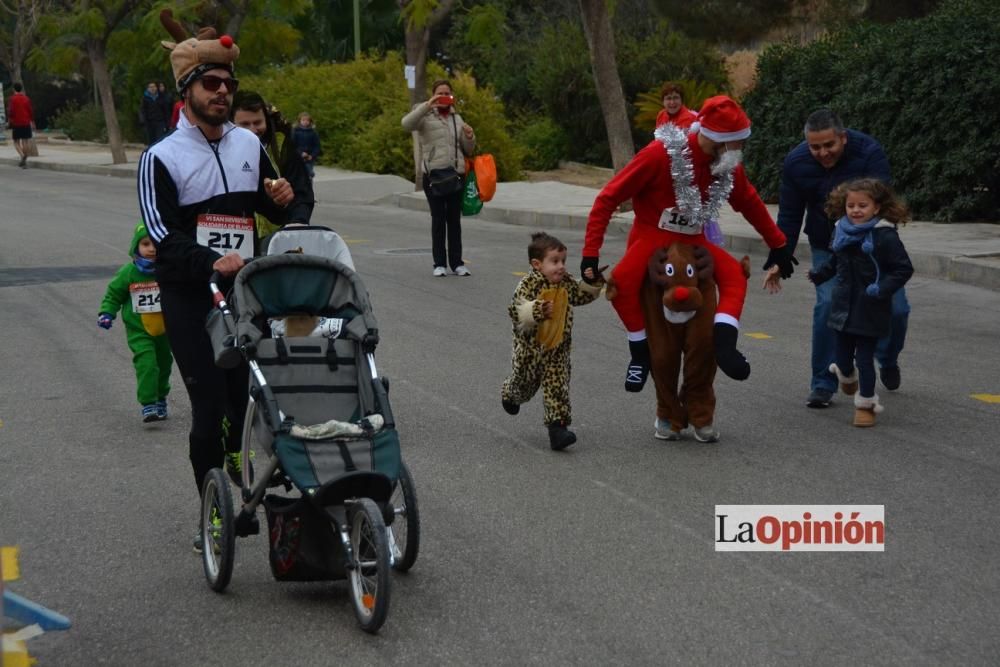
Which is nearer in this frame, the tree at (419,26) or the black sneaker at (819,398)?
the black sneaker at (819,398)

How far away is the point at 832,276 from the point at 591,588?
3618 millimetres

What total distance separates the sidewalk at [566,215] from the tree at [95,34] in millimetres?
1085

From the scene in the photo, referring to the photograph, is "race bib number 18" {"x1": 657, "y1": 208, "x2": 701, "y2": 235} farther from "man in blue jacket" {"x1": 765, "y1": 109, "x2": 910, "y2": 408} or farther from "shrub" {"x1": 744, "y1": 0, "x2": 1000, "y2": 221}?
"shrub" {"x1": 744, "y1": 0, "x2": 1000, "y2": 221}

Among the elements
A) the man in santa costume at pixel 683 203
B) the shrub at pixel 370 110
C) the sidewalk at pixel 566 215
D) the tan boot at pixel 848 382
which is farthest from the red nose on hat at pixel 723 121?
the shrub at pixel 370 110

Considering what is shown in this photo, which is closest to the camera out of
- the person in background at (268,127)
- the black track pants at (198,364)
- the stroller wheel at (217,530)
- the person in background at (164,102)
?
the stroller wheel at (217,530)

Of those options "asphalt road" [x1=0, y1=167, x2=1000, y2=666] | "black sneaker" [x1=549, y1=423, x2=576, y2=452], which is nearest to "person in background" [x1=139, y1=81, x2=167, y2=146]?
"asphalt road" [x1=0, y1=167, x2=1000, y2=666]

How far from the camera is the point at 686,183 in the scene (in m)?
7.62

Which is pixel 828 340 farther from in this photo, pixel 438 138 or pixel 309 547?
pixel 438 138

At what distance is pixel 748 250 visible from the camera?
57.1 feet

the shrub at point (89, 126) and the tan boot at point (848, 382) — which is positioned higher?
the tan boot at point (848, 382)

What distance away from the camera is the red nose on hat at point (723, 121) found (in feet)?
24.5

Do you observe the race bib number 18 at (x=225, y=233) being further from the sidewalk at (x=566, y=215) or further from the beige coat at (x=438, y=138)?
the sidewalk at (x=566, y=215)

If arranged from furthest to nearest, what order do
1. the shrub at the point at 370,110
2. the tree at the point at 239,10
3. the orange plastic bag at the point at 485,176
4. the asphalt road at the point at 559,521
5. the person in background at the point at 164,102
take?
the tree at the point at 239,10
the person in background at the point at 164,102
the shrub at the point at 370,110
the orange plastic bag at the point at 485,176
the asphalt road at the point at 559,521

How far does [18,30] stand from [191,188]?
46774 millimetres
